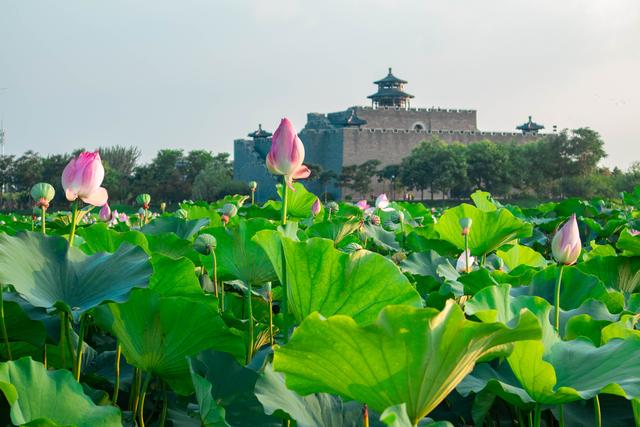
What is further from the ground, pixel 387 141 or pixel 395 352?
pixel 387 141

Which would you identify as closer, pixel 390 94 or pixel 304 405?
pixel 304 405

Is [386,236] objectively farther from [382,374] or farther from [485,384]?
[382,374]

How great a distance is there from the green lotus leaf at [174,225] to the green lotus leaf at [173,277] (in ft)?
1.48

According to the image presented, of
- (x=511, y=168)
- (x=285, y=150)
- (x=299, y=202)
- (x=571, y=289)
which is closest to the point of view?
(x=285, y=150)

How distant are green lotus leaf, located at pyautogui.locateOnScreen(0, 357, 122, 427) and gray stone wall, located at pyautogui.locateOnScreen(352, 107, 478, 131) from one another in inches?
1244

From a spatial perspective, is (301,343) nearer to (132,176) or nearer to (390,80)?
(132,176)

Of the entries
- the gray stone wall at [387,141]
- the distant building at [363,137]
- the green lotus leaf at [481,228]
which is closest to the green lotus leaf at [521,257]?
the green lotus leaf at [481,228]

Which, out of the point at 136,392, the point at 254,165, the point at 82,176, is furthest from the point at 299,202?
the point at 254,165

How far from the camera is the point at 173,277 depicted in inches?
Answer: 30.8

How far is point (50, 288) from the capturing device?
705 millimetres

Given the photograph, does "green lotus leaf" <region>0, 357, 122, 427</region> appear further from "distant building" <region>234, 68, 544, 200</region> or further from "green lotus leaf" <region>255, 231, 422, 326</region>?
"distant building" <region>234, 68, 544, 200</region>

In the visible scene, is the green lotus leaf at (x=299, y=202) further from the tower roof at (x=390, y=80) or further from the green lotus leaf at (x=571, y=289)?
the tower roof at (x=390, y=80)

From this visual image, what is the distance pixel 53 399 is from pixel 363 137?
29.0 m

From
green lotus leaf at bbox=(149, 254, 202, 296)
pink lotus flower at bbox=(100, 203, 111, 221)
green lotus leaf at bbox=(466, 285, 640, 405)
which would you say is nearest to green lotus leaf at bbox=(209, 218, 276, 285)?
green lotus leaf at bbox=(149, 254, 202, 296)
